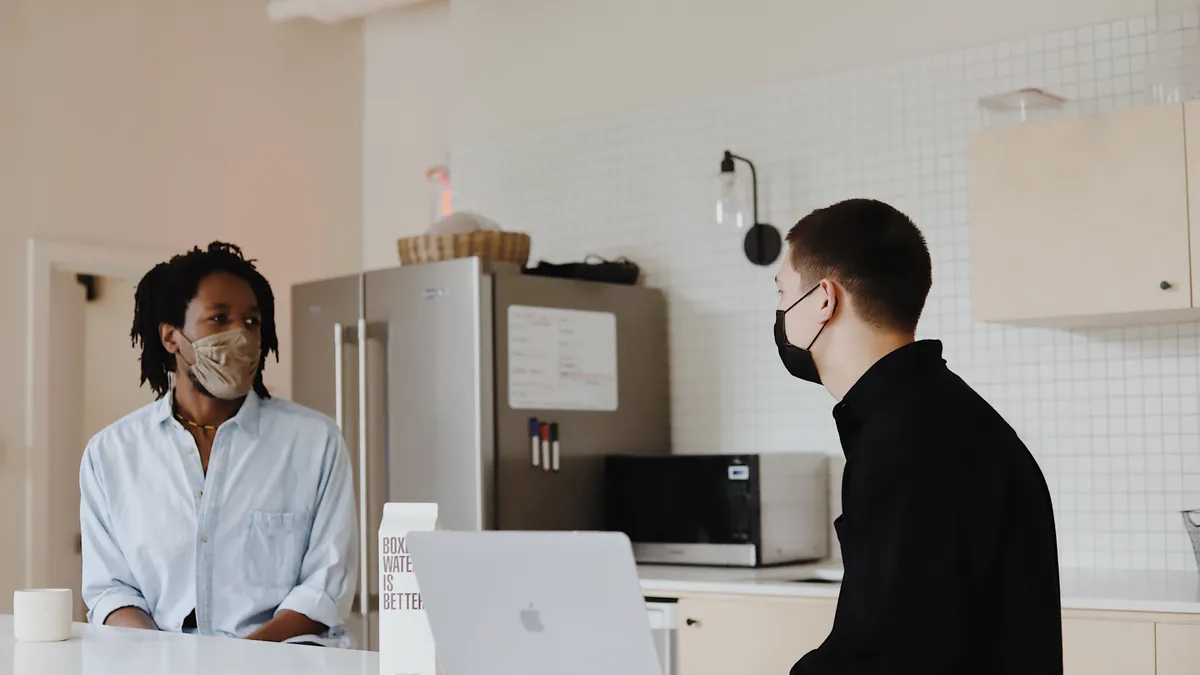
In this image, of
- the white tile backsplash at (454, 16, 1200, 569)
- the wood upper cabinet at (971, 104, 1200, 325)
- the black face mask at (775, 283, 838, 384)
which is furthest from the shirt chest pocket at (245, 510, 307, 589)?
the white tile backsplash at (454, 16, 1200, 569)

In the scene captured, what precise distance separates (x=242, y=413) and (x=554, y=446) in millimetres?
1478

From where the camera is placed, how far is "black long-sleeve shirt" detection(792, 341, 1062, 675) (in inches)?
57.6

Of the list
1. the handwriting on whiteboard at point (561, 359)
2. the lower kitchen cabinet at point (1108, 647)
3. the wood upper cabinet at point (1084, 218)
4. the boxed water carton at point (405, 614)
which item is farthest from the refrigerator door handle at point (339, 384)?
the boxed water carton at point (405, 614)

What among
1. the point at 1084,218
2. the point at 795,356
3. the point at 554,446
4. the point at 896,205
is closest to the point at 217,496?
the point at 795,356

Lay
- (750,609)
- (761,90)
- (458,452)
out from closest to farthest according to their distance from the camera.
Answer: (750,609), (458,452), (761,90)

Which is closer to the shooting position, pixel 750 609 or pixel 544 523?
pixel 750 609

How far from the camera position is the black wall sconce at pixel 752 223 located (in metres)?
3.96

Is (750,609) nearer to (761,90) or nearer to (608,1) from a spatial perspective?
(761,90)

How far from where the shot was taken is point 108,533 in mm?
2459

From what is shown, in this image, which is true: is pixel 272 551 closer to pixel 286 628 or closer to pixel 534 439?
pixel 286 628

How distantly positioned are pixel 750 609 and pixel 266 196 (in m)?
2.71

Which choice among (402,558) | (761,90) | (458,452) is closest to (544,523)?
(458,452)

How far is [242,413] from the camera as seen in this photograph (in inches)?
97.4

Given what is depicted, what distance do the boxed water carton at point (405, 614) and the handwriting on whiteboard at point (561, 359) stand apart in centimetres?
218
